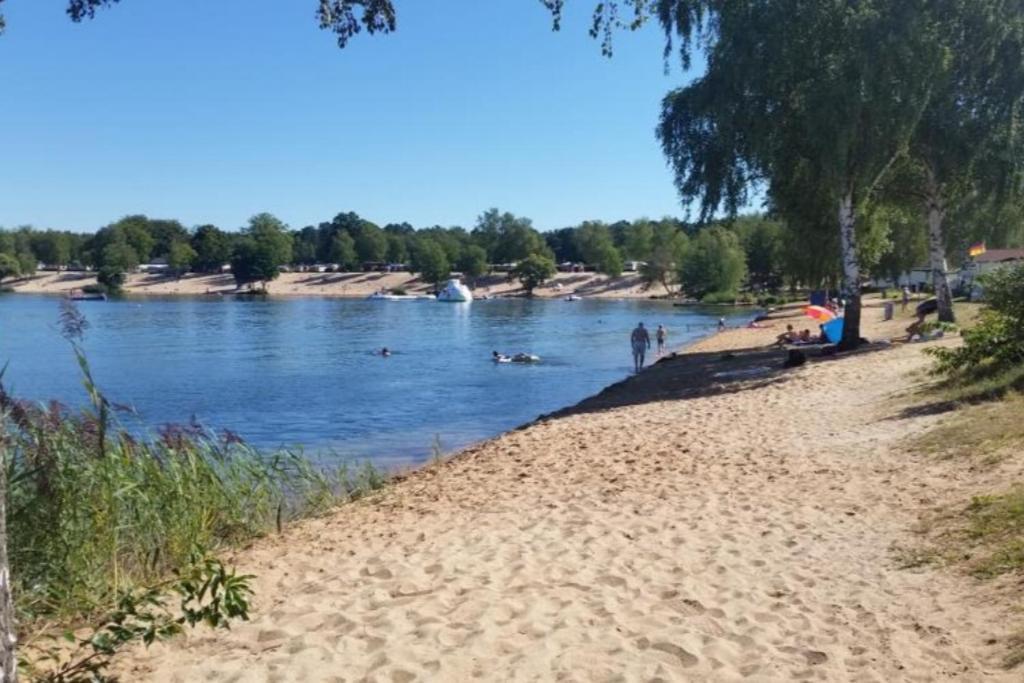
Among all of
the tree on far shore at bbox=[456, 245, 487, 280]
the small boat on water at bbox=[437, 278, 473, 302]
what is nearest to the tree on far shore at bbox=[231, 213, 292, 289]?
the tree on far shore at bbox=[456, 245, 487, 280]

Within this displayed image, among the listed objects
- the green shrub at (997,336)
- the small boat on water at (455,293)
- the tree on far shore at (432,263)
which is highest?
the tree on far shore at (432,263)

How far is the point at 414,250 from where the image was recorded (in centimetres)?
16625

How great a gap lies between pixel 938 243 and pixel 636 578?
23181 millimetres

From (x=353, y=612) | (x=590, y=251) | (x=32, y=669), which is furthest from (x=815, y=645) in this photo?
(x=590, y=251)

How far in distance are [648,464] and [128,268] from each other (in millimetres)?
164619

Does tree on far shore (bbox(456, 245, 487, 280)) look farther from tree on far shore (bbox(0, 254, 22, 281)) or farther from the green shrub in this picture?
the green shrub

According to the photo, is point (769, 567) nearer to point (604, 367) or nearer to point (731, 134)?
point (731, 134)

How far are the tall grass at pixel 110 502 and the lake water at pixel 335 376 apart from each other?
1.97m

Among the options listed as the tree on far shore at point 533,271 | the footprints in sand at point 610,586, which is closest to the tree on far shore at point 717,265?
the tree on far shore at point 533,271

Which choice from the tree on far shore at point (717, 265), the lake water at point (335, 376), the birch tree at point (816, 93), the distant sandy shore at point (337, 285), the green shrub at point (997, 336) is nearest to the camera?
the green shrub at point (997, 336)

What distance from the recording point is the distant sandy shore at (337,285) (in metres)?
150

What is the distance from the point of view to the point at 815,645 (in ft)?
17.1

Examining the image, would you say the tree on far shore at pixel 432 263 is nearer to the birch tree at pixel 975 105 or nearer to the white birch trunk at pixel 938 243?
the white birch trunk at pixel 938 243

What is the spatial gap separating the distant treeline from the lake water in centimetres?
4921
